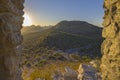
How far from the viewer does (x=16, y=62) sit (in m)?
18.8

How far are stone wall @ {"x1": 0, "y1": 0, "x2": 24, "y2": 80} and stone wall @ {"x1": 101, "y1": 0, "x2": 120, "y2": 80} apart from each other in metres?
6.35

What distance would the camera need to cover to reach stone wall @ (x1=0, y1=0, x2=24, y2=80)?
16938 mm

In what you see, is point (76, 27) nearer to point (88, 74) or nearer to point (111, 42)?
point (88, 74)

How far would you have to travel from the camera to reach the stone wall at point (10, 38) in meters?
16.9

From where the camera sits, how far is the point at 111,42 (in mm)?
19281

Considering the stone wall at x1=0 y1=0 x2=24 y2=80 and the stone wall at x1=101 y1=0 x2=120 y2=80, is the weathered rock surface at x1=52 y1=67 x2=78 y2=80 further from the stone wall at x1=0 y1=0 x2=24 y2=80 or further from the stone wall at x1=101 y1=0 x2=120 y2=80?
the stone wall at x1=0 y1=0 x2=24 y2=80

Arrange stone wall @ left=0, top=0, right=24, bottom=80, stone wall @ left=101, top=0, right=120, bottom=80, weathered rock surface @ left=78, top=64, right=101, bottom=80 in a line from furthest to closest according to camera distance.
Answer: weathered rock surface @ left=78, top=64, right=101, bottom=80 → stone wall @ left=101, top=0, right=120, bottom=80 → stone wall @ left=0, top=0, right=24, bottom=80

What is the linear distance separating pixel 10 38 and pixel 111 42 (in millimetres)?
7059

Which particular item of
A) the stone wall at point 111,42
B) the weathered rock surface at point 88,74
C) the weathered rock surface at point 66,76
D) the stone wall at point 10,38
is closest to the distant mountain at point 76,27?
the weathered rock surface at point 66,76

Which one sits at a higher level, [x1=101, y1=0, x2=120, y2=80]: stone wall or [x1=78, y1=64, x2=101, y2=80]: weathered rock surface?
[x1=101, y1=0, x2=120, y2=80]: stone wall

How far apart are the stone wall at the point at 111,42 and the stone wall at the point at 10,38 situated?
635 cm

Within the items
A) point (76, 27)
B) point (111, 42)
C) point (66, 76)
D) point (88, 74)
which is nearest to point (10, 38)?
point (111, 42)

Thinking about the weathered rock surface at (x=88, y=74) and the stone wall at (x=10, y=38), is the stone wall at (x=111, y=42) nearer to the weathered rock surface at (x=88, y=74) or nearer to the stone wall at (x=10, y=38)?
the stone wall at (x=10, y=38)

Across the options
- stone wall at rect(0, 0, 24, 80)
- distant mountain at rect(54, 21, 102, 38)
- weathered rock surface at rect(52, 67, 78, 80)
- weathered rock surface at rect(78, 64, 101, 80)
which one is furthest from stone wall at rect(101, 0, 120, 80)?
distant mountain at rect(54, 21, 102, 38)
